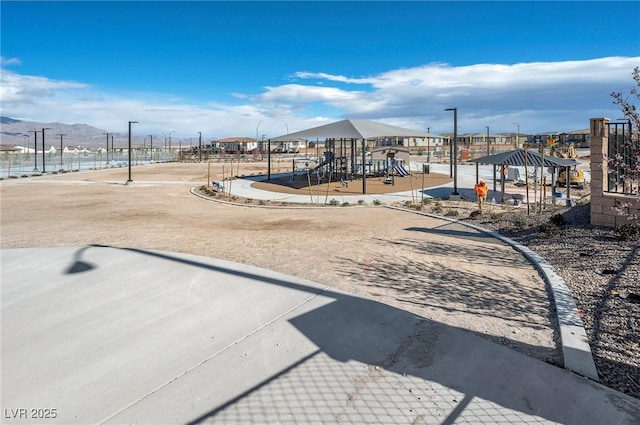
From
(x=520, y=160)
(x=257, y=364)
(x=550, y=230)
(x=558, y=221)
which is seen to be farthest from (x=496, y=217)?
(x=257, y=364)

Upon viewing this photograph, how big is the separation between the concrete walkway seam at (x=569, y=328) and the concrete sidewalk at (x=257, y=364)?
222 mm

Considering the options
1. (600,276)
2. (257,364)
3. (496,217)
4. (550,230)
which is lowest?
(257,364)

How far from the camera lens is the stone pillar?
1031 centimetres

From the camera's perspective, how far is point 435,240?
34.7ft

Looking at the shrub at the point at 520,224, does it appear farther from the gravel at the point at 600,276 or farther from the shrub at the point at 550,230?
the shrub at the point at 550,230

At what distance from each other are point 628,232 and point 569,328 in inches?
203

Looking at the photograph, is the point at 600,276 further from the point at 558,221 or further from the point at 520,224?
the point at 520,224

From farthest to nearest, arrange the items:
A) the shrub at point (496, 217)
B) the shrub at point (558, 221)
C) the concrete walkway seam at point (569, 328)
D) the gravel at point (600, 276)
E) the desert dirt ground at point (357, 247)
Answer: the shrub at point (496, 217), the shrub at point (558, 221), the desert dirt ground at point (357, 247), the gravel at point (600, 276), the concrete walkway seam at point (569, 328)

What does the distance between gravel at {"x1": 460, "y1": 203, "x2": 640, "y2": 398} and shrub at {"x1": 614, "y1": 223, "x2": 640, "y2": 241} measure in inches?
3.7

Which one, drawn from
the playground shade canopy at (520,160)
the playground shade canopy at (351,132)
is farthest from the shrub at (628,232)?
the playground shade canopy at (351,132)

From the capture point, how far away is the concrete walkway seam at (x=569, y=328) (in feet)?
14.1

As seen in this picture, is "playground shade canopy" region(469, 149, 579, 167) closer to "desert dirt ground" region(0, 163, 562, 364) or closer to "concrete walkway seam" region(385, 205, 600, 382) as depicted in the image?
"desert dirt ground" region(0, 163, 562, 364)

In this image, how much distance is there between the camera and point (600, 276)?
715cm

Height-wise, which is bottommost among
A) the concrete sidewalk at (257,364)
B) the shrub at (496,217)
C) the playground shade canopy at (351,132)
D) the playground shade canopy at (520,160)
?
the concrete sidewalk at (257,364)
